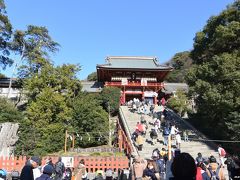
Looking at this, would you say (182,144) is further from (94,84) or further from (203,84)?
(94,84)

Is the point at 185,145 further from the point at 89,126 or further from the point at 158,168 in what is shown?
the point at 158,168

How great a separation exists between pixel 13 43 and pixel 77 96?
10.4m

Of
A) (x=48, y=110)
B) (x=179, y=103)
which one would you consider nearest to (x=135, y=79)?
(x=179, y=103)

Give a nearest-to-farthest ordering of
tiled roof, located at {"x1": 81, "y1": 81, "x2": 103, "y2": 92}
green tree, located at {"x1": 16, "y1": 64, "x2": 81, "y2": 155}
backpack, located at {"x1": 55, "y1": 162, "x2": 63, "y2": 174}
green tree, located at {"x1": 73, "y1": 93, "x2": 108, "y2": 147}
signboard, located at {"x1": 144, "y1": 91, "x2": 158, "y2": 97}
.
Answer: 1. backpack, located at {"x1": 55, "y1": 162, "x2": 63, "y2": 174}
2. green tree, located at {"x1": 16, "y1": 64, "x2": 81, "y2": 155}
3. green tree, located at {"x1": 73, "y1": 93, "x2": 108, "y2": 147}
4. tiled roof, located at {"x1": 81, "y1": 81, "x2": 103, "y2": 92}
5. signboard, located at {"x1": 144, "y1": 91, "x2": 158, "y2": 97}

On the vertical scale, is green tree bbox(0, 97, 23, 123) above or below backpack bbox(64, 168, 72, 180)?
above

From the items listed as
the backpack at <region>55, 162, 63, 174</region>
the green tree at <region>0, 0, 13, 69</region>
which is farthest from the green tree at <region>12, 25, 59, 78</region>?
the backpack at <region>55, 162, 63, 174</region>

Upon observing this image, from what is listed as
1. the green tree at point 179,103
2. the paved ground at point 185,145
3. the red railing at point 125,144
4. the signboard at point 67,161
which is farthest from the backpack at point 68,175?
the green tree at point 179,103

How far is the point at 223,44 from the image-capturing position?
2167 centimetres

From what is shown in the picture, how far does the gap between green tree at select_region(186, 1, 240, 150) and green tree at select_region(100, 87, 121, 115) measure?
8.79 metres

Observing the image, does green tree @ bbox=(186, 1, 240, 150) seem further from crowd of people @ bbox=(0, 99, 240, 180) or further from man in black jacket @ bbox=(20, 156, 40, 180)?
man in black jacket @ bbox=(20, 156, 40, 180)

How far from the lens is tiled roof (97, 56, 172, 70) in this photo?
131ft

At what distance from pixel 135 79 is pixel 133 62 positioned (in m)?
5.37

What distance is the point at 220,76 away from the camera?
20.0 m

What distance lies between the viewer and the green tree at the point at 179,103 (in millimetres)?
34594
